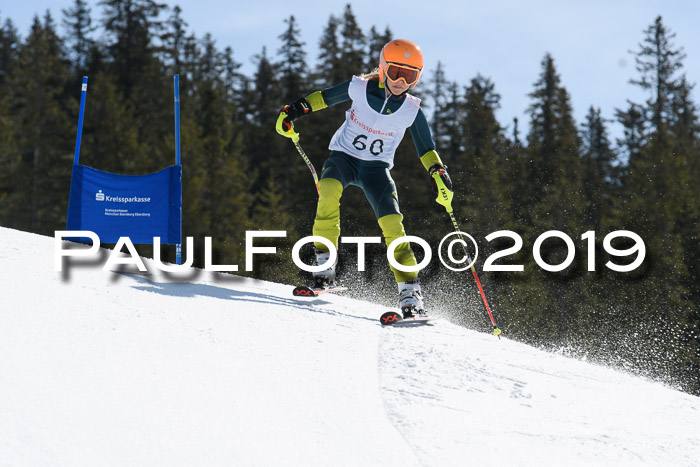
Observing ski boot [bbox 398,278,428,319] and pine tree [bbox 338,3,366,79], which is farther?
pine tree [bbox 338,3,366,79]

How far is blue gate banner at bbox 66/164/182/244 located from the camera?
778 centimetres

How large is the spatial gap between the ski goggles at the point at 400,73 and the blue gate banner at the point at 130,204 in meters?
3.57

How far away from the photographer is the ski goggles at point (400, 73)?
205 inches

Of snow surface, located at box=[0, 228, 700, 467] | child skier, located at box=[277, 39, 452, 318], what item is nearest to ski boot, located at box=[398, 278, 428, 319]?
child skier, located at box=[277, 39, 452, 318]

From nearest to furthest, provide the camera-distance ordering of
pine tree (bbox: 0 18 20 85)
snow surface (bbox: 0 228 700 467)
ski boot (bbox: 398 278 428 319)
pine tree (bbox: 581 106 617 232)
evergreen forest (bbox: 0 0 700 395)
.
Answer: snow surface (bbox: 0 228 700 467), ski boot (bbox: 398 278 428 319), evergreen forest (bbox: 0 0 700 395), pine tree (bbox: 581 106 617 232), pine tree (bbox: 0 18 20 85)

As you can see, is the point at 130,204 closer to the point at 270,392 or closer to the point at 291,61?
the point at 270,392

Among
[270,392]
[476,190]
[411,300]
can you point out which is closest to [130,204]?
[411,300]

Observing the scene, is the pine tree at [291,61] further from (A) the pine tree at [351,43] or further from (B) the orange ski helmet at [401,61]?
(B) the orange ski helmet at [401,61]

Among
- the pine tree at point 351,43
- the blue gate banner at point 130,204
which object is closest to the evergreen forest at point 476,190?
the pine tree at point 351,43

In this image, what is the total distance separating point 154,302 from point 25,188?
33803mm

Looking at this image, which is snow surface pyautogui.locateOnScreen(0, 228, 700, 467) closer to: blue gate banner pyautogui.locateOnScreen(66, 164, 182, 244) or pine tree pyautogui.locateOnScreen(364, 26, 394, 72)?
blue gate banner pyautogui.locateOnScreen(66, 164, 182, 244)

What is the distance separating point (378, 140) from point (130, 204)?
3.77 meters

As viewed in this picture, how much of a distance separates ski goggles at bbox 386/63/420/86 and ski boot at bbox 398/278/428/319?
1601 millimetres

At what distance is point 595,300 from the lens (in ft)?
103
